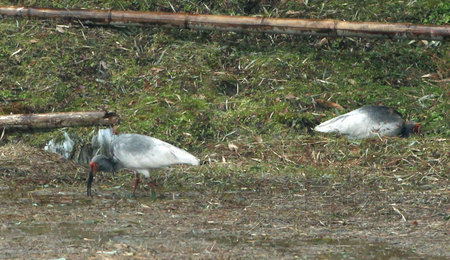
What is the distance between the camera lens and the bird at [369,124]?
11.3 m

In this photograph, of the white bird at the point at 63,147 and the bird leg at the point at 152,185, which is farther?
the white bird at the point at 63,147

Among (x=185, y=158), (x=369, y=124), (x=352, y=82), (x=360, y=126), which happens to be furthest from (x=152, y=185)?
(x=352, y=82)

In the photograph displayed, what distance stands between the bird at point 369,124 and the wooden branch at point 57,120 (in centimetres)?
295

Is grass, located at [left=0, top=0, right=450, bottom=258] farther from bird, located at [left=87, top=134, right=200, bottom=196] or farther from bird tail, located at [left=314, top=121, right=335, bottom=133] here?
bird, located at [left=87, top=134, right=200, bottom=196]

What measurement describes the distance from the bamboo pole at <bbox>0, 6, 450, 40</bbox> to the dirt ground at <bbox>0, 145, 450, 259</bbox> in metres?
3.33

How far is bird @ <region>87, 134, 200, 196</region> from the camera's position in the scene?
1005cm

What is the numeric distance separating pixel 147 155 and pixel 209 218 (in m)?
1.82

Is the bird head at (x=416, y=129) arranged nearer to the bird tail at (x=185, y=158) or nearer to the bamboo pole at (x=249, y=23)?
the bamboo pole at (x=249, y=23)

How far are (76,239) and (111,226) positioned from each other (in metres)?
0.67

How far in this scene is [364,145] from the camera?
11141 millimetres

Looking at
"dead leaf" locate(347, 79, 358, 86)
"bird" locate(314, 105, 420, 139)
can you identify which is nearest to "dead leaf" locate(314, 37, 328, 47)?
"dead leaf" locate(347, 79, 358, 86)

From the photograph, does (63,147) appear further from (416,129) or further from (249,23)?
(416,129)

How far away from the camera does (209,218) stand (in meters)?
8.52

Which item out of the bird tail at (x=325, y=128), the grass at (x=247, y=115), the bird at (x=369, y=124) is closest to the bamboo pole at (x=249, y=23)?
the grass at (x=247, y=115)
